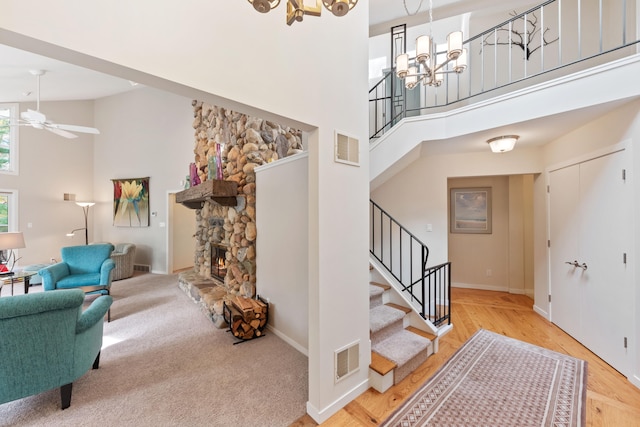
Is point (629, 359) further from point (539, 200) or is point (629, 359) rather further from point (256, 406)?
point (256, 406)

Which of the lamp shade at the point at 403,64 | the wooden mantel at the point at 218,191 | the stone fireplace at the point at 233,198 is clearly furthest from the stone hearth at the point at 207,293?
the lamp shade at the point at 403,64

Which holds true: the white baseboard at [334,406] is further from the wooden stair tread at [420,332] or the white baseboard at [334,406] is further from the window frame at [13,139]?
the window frame at [13,139]

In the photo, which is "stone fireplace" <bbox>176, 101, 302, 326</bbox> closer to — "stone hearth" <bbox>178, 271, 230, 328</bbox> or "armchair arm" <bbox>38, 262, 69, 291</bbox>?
"stone hearth" <bbox>178, 271, 230, 328</bbox>

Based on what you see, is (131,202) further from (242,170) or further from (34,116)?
(242,170)

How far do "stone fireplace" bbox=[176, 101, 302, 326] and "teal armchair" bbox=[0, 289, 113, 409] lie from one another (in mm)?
1490

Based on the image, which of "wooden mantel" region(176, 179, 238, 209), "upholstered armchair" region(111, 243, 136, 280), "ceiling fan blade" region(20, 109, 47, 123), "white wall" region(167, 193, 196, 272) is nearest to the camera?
"wooden mantel" region(176, 179, 238, 209)

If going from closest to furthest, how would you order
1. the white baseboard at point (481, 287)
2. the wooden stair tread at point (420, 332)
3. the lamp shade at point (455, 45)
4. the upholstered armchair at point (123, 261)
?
the lamp shade at point (455, 45), the wooden stair tread at point (420, 332), the white baseboard at point (481, 287), the upholstered armchair at point (123, 261)

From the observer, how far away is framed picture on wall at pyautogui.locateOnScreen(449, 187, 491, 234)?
500 cm

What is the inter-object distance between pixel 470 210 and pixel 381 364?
13.2 ft

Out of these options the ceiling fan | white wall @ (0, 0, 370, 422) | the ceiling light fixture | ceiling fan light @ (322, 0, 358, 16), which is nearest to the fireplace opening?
the ceiling fan

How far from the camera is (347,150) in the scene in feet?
6.84

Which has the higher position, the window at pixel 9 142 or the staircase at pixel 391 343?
the window at pixel 9 142

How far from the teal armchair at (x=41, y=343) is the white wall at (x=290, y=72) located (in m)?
1.71

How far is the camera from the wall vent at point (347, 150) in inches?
79.4
